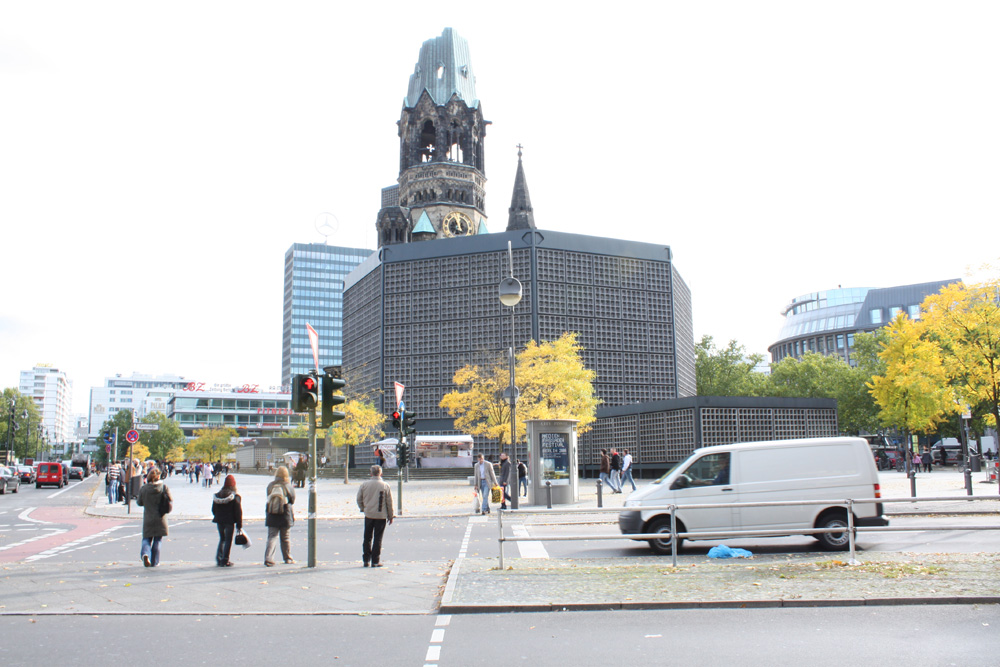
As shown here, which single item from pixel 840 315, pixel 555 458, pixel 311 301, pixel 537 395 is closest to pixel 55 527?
pixel 555 458

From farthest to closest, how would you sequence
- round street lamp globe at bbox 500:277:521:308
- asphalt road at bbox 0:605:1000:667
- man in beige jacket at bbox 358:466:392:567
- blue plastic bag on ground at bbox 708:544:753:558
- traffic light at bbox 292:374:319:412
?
1. round street lamp globe at bbox 500:277:521:308
2. blue plastic bag on ground at bbox 708:544:753:558
3. man in beige jacket at bbox 358:466:392:567
4. traffic light at bbox 292:374:319:412
5. asphalt road at bbox 0:605:1000:667

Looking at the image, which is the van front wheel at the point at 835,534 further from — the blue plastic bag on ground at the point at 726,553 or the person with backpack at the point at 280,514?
the person with backpack at the point at 280,514

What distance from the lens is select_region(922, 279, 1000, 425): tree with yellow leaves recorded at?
88.4ft

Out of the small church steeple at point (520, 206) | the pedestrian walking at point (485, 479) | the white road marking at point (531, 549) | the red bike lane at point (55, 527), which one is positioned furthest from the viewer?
the small church steeple at point (520, 206)

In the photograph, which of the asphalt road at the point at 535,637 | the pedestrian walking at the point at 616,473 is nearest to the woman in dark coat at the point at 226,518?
the asphalt road at the point at 535,637

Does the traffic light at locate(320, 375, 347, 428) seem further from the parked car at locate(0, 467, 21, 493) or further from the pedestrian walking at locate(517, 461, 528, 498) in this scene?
the parked car at locate(0, 467, 21, 493)

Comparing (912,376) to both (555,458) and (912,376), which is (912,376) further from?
(555,458)

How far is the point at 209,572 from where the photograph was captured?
12.3m

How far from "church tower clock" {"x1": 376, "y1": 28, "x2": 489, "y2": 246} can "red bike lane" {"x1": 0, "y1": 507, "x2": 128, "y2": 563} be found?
181 feet

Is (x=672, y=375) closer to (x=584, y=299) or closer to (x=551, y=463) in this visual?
(x=584, y=299)

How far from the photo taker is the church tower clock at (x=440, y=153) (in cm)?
8325

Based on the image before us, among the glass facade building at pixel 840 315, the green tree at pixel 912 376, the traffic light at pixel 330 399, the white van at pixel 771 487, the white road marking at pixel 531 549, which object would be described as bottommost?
the white road marking at pixel 531 549

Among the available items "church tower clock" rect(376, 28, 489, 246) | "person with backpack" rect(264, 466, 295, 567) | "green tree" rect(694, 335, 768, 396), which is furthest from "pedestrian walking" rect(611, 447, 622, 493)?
"green tree" rect(694, 335, 768, 396)

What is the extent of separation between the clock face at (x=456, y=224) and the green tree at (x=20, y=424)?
65.8m
